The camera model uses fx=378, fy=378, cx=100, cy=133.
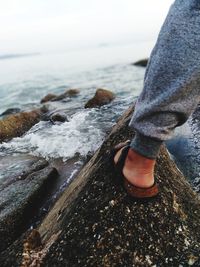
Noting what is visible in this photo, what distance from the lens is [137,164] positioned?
7.86ft

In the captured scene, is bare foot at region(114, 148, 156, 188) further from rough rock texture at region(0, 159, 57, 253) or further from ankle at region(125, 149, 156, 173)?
rough rock texture at region(0, 159, 57, 253)

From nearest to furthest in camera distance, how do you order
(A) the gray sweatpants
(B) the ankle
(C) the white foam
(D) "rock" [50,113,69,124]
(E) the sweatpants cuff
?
1. (A) the gray sweatpants
2. (E) the sweatpants cuff
3. (B) the ankle
4. (C) the white foam
5. (D) "rock" [50,113,69,124]

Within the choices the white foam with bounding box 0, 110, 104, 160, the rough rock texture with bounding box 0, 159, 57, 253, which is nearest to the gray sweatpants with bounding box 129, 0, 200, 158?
the rough rock texture with bounding box 0, 159, 57, 253

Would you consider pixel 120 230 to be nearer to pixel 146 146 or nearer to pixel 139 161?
pixel 139 161

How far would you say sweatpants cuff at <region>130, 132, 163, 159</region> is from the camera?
2.21 metres

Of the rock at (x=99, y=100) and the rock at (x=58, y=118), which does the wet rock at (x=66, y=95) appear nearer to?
the rock at (x=99, y=100)

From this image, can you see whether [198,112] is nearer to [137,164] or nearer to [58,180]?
[58,180]

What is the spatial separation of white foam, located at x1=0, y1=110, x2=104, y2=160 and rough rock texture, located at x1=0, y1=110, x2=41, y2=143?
387 mm

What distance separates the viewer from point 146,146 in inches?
88.4

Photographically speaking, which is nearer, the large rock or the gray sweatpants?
the gray sweatpants

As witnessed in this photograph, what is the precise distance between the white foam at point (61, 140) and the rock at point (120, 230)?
413cm

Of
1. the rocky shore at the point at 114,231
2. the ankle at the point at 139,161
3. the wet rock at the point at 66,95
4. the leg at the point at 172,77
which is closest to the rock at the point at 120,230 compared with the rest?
the rocky shore at the point at 114,231

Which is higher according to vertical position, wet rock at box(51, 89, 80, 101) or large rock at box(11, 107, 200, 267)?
large rock at box(11, 107, 200, 267)

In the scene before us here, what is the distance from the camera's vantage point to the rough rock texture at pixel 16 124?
32.2ft
